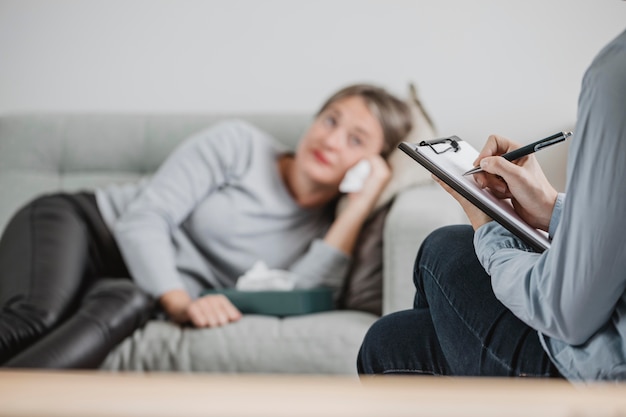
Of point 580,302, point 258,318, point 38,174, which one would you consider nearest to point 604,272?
point 580,302

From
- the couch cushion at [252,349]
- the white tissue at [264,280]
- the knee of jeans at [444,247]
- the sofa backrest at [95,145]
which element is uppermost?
the knee of jeans at [444,247]

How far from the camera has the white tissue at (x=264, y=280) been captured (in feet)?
4.47

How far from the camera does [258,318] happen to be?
1236 mm

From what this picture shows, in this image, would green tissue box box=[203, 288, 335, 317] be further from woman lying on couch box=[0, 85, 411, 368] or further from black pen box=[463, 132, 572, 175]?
black pen box=[463, 132, 572, 175]

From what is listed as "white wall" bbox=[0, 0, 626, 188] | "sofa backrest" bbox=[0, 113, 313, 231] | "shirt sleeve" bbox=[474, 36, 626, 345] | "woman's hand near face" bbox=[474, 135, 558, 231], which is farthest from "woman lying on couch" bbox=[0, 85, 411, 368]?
"shirt sleeve" bbox=[474, 36, 626, 345]

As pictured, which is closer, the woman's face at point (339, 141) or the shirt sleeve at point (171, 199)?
the shirt sleeve at point (171, 199)

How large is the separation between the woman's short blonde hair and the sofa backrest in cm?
18

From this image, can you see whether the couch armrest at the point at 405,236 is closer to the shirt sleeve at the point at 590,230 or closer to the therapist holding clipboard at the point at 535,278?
the therapist holding clipboard at the point at 535,278

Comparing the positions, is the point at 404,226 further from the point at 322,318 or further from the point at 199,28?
the point at 199,28

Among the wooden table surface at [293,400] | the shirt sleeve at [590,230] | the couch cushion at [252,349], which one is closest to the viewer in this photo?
the wooden table surface at [293,400]

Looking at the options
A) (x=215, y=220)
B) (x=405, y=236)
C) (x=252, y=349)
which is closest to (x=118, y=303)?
(x=252, y=349)

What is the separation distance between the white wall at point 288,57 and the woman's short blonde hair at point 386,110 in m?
0.30

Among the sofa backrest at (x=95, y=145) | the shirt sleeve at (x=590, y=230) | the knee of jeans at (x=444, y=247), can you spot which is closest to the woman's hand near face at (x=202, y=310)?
the sofa backrest at (x=95, y=145)

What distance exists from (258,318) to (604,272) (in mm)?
836
